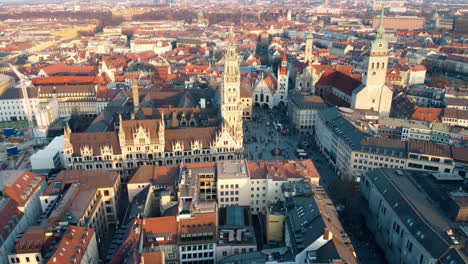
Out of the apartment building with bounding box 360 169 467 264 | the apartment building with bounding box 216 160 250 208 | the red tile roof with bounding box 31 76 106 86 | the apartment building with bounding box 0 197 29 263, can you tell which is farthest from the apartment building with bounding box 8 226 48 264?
the red tile roof with bounding box 31 76 106 86

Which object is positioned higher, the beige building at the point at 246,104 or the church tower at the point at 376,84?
the church tower at the point at 376,84

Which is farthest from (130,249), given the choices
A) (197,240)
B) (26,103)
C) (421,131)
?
(26,103)

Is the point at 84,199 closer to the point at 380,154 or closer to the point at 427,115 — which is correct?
the point at 380,154

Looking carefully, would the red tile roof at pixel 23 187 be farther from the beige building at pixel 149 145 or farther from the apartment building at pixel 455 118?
the apartment building at pixel 455 118

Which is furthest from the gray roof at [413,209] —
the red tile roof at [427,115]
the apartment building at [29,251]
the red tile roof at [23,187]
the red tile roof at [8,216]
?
the red tile roof at [23,187]

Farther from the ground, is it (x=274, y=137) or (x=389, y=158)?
(x=389, y=158)

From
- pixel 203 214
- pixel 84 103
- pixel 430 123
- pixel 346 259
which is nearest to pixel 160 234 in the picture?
pixel 203 214

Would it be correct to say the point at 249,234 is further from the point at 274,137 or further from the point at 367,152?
the point at 274,137
